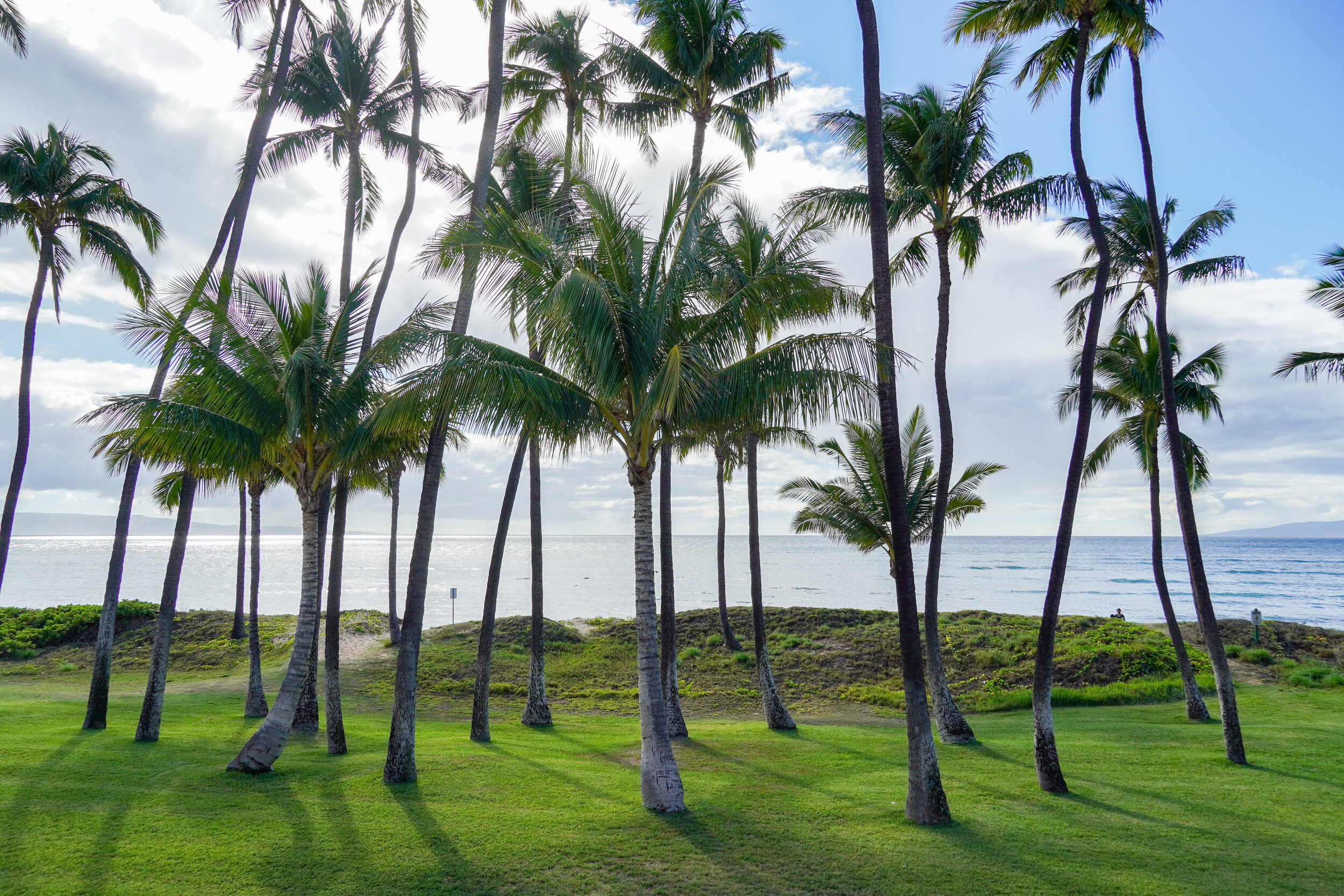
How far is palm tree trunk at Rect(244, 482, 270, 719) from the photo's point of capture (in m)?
14.6

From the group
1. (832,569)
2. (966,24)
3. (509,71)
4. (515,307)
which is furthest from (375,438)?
(832,569)

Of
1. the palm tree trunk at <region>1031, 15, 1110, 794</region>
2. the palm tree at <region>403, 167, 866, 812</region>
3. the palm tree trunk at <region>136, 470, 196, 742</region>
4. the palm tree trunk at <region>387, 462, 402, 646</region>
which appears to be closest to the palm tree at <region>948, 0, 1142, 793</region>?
the palm tree trunk at <region>1031, 15, 1110, 794</region>

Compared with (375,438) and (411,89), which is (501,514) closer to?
(375,438)

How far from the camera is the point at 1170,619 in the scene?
45.1ft

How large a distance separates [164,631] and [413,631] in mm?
5595

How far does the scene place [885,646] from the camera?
72.5 feet

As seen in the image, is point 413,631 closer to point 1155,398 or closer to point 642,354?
point 642,354

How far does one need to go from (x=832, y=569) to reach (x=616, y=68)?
265 feet

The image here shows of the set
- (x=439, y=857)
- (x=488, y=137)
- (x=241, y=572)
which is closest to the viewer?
(x=439, y=857)

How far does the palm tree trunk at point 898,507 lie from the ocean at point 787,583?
28.6m

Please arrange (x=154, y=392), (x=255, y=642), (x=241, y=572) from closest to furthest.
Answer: (x=154, y=392) → (x=255, y=642) → (x=241, y=572)

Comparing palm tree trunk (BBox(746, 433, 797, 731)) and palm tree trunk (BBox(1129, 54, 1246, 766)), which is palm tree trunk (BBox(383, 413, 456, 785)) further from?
palm tree trunk (BBox(1129, 54, 1246, 766))

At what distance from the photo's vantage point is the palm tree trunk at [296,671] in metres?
9.59

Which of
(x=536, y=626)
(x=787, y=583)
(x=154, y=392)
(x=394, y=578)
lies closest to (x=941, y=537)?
(x=536, y=626)
